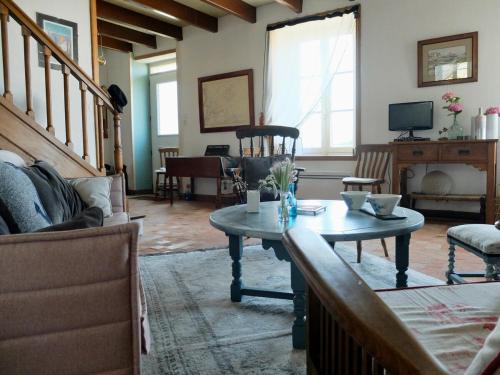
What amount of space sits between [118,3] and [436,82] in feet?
15.1

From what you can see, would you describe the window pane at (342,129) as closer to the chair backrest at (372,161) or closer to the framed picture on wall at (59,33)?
the chair backrest at (372,161)

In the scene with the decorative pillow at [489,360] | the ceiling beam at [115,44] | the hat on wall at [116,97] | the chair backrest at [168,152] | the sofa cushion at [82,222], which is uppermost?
the ceiling beam at [115,44]

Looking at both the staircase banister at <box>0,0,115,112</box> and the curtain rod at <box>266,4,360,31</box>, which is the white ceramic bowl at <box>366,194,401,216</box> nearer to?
the staircase banister at <box>0,0,115,112</box>

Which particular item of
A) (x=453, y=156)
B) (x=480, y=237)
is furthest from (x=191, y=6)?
(x=480, y=237)

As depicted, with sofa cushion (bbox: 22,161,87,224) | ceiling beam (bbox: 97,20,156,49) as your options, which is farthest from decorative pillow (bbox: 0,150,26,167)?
ceiling beam (bbox: 97,20,156,49)

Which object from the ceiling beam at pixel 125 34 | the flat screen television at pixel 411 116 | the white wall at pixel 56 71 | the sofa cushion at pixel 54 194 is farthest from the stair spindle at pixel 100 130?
the ceiling beam at pixel 125 34

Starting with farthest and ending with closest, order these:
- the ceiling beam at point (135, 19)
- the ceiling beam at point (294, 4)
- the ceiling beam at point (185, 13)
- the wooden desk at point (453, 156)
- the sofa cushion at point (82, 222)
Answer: the ceiling beam at point (135, 19) < the ceiling beam at point (185, 13) < the ceiling beam at point (294, 4) < the wooden desk at point (453, 156) < the sofa cushion at point (82, 222)

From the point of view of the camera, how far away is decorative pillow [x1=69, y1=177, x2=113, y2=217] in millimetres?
2523

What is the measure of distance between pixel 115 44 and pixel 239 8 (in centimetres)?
300

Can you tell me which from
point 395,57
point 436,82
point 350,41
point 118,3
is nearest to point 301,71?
point 350,41

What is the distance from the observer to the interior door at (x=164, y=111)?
7.55 m

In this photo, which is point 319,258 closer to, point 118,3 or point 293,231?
point 293,231

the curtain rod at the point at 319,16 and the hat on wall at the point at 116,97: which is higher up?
the curtain rod at the point at 319,16

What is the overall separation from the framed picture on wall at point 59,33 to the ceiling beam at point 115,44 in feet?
10.6
